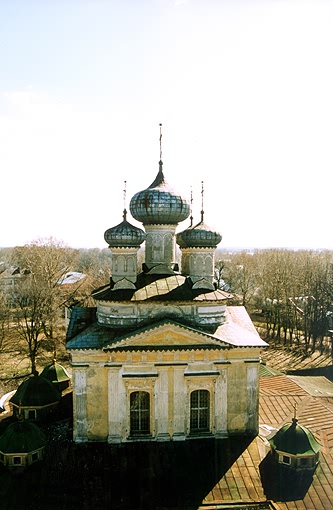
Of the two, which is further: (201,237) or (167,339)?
(201,237)

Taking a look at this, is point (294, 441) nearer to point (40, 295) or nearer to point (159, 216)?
point (159, 216)

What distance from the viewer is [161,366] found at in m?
14.9

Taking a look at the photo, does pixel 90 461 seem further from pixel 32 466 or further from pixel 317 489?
pixel 317 489

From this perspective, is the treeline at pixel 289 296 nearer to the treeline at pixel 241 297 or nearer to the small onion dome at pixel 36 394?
the treeline at pixel 241 297

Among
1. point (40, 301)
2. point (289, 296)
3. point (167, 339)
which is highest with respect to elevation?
point (167, 339)

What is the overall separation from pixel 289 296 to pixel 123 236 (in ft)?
97.3

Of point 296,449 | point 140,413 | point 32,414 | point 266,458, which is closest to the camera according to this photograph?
point 296,449

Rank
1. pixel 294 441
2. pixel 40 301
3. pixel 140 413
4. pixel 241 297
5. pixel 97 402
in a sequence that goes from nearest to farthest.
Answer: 1. pixel 294 441
2. pixel 97 402
3. pixel 140 413
4. pixel 40 301
5. pixel 241 297

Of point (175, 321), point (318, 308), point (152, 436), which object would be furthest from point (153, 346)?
point (318, 308)

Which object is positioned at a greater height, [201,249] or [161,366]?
[201,249]

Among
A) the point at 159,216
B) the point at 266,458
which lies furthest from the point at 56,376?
the point at 266,458

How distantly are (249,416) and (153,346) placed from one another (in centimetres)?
469

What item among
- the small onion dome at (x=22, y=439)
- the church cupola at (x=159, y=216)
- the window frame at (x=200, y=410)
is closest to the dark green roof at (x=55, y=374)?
the small onion dome at (x=22, y=439)

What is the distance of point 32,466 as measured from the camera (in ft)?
45.8
